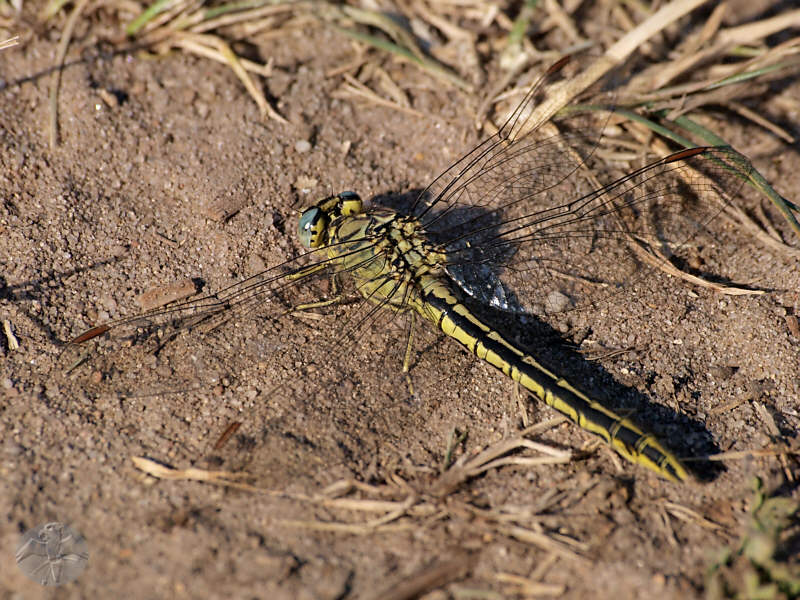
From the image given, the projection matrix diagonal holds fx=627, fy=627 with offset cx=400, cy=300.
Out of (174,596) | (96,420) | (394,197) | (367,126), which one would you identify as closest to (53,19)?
(367,126)

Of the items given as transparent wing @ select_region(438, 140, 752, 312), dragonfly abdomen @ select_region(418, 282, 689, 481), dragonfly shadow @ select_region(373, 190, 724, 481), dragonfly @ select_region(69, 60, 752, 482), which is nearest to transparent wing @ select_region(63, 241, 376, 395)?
dragonfly @ select_region(69, 60, 752, 482)

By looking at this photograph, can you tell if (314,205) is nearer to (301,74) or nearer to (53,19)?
(301,74)

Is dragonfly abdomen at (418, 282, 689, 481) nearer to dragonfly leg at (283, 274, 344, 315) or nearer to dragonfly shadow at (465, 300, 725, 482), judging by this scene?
dragonfly shadow at (465, 300, 725, 482)

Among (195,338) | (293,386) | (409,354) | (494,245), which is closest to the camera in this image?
(293,386)

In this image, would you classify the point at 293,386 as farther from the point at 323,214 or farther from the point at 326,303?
the point at 323,214

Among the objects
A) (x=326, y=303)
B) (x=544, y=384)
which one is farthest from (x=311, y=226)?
(x=544, y=384)
